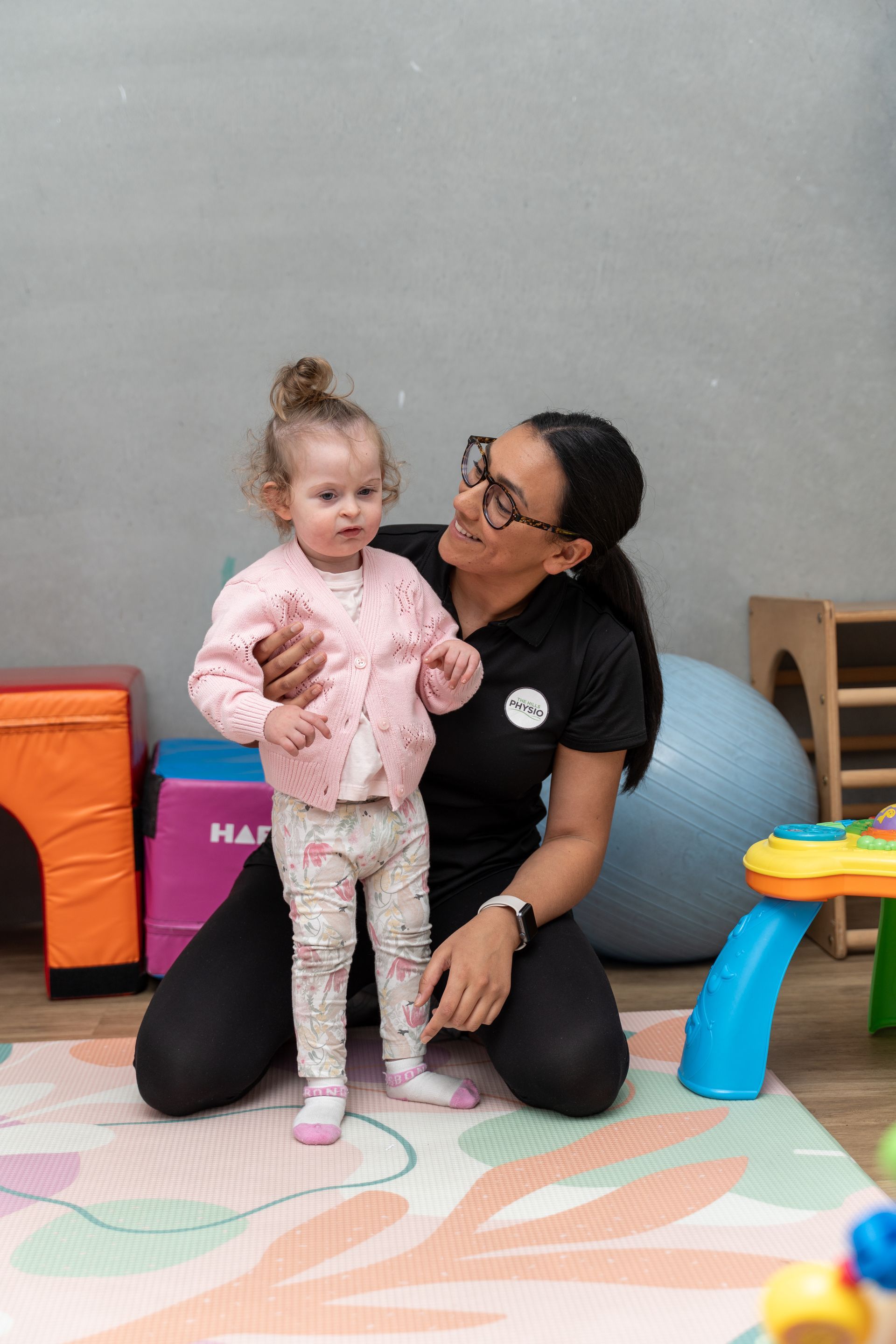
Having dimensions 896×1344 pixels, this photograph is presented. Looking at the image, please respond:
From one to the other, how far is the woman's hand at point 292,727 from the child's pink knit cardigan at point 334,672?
1.7 inches

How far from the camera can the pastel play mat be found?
1122 millimetres

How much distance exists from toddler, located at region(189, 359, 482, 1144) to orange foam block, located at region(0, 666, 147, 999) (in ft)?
2.02

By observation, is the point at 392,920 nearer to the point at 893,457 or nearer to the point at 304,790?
the point at 304,790

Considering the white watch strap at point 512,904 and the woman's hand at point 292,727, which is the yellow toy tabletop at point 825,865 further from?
the woman's hand at point 292,727

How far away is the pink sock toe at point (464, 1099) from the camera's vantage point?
5.08ft

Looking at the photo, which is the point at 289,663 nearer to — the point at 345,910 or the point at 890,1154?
the point at 345,910

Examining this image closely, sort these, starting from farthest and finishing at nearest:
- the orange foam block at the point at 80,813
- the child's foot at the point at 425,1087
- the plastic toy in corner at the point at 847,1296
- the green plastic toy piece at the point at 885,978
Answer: the orange foam block at the point at 80,813 → the green plastic toy piece at the point at 885,978 → the child's foot at the point at 425,1087 → the plastic toy in corner at the point at 847,1296

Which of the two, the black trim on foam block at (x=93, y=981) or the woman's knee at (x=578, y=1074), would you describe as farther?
the black trim on foam block at (x=93, y=981)

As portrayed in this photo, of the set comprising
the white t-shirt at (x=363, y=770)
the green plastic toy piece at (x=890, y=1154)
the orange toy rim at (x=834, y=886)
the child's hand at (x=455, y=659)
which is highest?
the child's hand at (x=455, y=659)

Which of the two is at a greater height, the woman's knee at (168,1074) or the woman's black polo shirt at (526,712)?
the woman's black polo shirt at (526,712)

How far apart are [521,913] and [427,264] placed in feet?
5.09

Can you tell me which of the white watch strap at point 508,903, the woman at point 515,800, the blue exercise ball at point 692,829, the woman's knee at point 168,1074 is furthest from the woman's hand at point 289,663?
the blue exercise ball at point 692,829

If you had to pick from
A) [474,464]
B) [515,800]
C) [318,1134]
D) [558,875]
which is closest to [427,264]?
[474,464]

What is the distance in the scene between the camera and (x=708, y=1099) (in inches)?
62.2
